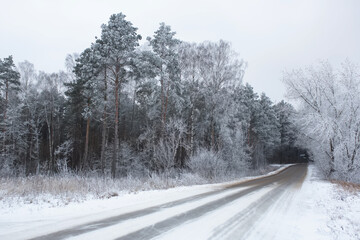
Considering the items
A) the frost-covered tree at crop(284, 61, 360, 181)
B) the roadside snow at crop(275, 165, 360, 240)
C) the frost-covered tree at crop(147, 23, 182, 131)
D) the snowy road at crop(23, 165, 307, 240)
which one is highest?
the frost-covered tree at crop(147, 23, 182, 131)

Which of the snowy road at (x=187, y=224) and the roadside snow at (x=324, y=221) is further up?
the snowy road at (x=187, y=224)

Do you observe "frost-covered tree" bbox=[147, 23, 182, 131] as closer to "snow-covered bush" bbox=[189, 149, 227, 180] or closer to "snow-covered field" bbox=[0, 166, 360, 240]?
"snow-covered bush" bbox=[189, 149, 227, 180]

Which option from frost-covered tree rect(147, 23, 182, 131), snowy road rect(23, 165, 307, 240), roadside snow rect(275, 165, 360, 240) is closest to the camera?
snowy road rect(23, 165, 307, 240)

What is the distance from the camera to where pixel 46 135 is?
37281 mm

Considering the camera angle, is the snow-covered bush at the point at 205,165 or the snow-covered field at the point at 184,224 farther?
the snow-covered bush at the point at 205,165

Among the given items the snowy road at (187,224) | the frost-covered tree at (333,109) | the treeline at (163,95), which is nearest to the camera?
the snowy road at (187,224)

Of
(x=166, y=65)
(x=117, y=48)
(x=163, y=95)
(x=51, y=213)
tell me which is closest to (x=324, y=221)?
(x=51, y=213)

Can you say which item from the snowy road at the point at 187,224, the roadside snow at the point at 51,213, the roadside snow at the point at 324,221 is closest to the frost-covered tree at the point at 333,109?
the roadside snow at the point at 324,221

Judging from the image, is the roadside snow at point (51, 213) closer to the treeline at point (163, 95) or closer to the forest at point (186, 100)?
the forest at point (186, 100)

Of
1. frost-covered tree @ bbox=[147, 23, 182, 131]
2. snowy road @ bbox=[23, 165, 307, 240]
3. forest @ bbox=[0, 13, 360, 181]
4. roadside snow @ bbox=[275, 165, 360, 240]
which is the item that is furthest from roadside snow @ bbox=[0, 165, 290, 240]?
frost-covered tree @ bbox=[147, 23, 182, 131]

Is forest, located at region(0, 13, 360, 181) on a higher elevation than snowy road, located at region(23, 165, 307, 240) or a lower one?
higher

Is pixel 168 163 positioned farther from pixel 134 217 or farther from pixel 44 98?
pixel 44 98

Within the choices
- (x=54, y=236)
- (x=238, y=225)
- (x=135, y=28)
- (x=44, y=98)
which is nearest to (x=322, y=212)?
(x=238, y=225)

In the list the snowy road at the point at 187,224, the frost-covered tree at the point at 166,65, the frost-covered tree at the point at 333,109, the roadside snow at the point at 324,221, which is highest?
the frost-covered tree at the point at 166,65
